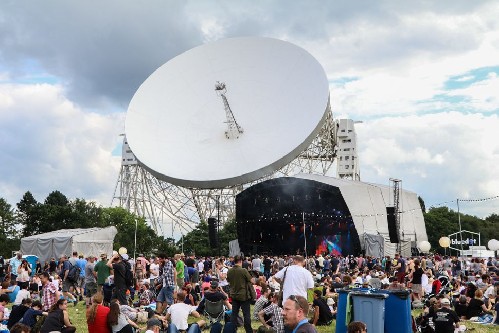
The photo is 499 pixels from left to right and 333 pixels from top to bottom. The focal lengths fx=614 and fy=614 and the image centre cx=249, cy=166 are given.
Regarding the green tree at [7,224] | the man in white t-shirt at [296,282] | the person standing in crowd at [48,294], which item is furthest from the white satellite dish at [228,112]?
the green tree at [7,224]

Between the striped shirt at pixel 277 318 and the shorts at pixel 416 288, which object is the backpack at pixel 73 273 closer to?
the striped shirt at pixel 277 318

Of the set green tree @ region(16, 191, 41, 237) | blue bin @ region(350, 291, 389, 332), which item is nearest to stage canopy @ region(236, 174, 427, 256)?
blue bin @ region(350, 291, 389, 332)

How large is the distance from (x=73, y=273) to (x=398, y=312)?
14.6 meters

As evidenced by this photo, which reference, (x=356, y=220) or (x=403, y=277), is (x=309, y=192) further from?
(x=403, y=277)

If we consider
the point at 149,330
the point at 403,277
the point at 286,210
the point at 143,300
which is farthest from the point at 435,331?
the point at 286,210

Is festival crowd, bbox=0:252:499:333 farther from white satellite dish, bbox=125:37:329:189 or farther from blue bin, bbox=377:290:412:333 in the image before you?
white satellite dish, bbox=125:37:329:189

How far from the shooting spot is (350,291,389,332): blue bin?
10.8 m

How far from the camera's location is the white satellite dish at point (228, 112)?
4100 cm

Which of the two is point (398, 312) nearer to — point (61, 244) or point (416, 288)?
point (416, 288)

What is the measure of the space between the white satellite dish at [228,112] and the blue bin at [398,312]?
2816cm

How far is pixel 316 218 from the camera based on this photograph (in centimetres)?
4959

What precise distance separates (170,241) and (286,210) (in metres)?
24.6

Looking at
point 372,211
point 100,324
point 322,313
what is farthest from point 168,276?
point 372,211

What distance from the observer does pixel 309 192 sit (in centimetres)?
4947
